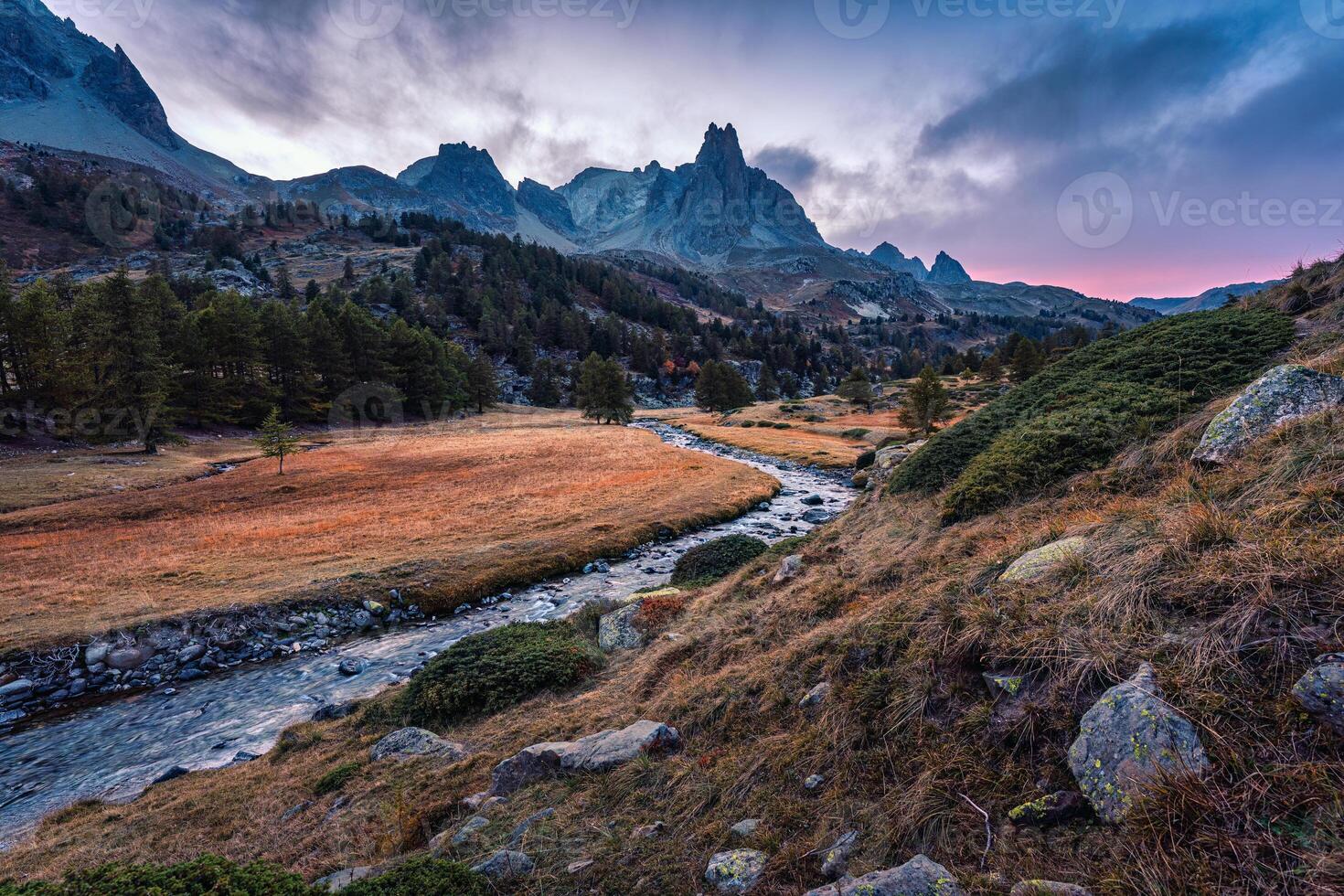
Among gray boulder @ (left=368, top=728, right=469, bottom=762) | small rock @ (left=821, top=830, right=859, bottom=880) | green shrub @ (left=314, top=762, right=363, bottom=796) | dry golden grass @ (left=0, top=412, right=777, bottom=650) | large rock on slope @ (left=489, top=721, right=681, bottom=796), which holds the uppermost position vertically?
small rock @ (left=821, top=830, right=859, bottom=880)

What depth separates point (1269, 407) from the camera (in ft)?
21.5

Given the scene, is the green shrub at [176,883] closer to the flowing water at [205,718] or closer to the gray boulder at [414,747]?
the gray boulder at [414,747]

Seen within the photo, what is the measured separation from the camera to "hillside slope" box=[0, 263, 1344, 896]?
2996mm

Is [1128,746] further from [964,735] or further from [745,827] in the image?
[745,827]

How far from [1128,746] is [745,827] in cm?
296

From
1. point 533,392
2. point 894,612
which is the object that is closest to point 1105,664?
point 894,612

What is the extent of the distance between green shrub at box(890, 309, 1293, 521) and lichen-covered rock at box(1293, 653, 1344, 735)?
7119mm

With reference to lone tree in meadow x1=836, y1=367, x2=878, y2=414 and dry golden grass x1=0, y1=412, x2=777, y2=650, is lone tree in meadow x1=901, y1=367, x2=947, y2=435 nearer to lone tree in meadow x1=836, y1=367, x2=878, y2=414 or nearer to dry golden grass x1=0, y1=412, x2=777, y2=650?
dry golden grass x1=0, y1=412, x2=777, y2=650

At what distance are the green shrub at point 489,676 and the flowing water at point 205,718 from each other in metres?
3.42

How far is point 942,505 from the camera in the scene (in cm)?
1100

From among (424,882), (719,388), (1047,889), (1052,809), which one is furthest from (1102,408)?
(719,388)

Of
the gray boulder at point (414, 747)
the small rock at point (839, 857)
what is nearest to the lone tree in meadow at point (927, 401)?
the gray boulder at point (414, 747)

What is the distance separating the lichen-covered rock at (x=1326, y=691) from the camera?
9.37 feet

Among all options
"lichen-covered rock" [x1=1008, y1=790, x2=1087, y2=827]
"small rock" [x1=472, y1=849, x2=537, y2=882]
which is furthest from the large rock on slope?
"lichen-covered rock" [x1=1008, y1=790, x2=1087, y2=827]
